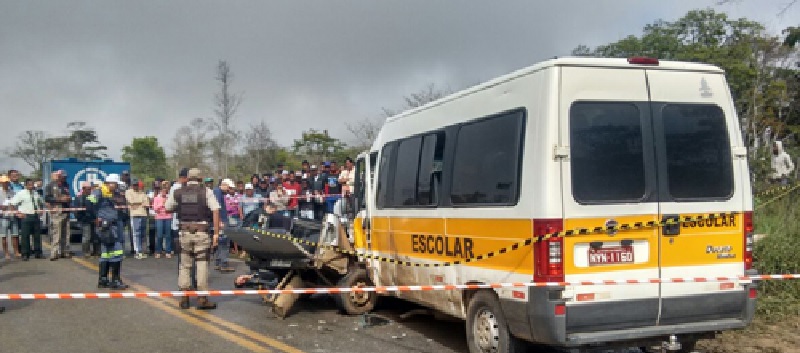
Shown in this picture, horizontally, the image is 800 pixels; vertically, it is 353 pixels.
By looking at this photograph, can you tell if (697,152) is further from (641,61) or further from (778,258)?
(778,258)

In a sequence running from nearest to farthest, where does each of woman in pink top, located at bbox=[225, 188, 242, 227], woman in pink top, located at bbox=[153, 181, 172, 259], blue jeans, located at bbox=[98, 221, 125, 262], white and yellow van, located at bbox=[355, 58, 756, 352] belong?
white and yellow van, located at bbox=[355, 58, 756, 352], blue jeans, located at bbox=[98, 221, 125, 262], woman in pink top, located at bbox=[153, 181, 172, 259], woman in pink top, located at bbox=[225, 188, 242, 227]

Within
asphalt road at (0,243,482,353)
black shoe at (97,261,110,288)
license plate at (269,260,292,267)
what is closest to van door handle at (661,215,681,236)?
asphalt road at (0,243,482,353)

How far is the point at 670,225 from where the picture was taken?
5.31 meters

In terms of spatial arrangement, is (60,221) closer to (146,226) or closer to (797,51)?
(146,226)

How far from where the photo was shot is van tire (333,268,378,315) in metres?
8.38

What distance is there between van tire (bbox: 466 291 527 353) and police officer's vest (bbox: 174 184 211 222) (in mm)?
4475

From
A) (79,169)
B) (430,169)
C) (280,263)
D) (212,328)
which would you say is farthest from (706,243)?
(79,169)

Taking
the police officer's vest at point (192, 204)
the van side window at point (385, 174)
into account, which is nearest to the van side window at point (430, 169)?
the van side window at point (385, 174)

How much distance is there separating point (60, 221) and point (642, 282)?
13.5 meters

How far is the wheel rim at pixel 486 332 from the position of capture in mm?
5664

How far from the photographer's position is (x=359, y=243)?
28.6 feet

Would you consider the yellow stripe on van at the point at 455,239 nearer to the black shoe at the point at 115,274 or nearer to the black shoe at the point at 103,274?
the black shoe at the point at 115,274

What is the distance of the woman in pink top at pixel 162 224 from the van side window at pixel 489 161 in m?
10.4

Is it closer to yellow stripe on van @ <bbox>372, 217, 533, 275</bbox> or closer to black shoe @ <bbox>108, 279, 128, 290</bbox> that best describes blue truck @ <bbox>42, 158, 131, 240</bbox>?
black shoe @ <bbox>108, 279, 128, 290</bbox>
